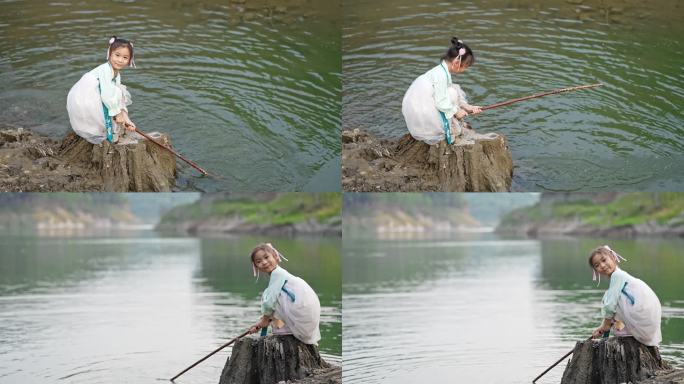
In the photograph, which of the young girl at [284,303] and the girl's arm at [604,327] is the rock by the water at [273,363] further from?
the girl's arm at [604,327]

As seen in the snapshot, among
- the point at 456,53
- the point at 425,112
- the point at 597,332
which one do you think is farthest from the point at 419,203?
the point at 597,332

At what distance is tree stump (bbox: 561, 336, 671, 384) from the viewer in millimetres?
8352

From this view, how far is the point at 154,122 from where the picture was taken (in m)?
11.0

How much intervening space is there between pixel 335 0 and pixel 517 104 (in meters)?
4.05

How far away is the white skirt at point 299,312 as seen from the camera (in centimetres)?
837

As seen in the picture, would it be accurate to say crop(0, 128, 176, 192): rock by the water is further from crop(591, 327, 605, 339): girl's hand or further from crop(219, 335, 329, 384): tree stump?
crop(591, 327, 605, 339): girl's hand

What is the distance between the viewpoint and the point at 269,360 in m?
8.44

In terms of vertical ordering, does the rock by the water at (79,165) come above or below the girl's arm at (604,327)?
above

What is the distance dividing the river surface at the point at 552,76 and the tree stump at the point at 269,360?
292 cm

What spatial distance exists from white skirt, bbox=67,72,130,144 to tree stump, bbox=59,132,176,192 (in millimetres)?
133

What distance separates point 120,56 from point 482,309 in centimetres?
506

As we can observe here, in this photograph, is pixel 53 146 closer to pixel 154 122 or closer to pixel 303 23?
pixel 154 122

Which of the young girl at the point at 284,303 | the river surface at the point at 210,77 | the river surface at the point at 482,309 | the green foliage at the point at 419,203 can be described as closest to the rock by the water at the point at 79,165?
the river surface at the point at 210,77

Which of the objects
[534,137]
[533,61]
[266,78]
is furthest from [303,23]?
[534,137]
